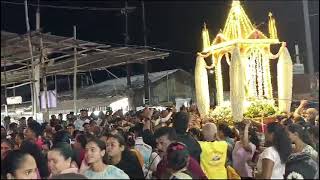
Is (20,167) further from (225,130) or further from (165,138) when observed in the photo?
(225,130)

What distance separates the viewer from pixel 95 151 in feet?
15.4

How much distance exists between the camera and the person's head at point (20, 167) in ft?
13.9

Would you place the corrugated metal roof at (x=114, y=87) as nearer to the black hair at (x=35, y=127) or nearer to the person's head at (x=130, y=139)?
the black hair at (x=35, y=127)

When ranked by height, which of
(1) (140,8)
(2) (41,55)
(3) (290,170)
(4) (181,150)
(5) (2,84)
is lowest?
(3) (290,170)

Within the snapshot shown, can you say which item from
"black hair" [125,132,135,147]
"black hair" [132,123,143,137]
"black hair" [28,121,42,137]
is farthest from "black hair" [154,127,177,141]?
"black hair" [28,121,42,137]

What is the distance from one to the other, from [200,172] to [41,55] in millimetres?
4356

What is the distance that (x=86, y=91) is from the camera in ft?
100

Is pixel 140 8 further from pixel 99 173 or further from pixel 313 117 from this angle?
pixel 99 173

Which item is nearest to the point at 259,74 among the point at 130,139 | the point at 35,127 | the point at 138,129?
the point at 138,129

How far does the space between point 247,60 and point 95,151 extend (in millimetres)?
12669

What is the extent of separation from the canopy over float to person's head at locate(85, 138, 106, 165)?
10.5 m

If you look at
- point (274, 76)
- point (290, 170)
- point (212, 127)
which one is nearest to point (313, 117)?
point (212, 127)

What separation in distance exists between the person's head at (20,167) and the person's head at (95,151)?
1.86 feet

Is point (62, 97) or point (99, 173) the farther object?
point (62, 97)
